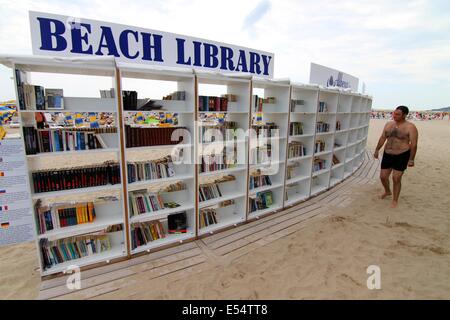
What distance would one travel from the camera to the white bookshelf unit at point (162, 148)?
110 inches

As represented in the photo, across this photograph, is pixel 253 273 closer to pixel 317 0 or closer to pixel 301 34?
pixel 317 0

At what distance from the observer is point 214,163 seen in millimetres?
3498

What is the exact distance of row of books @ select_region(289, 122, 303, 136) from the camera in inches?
174

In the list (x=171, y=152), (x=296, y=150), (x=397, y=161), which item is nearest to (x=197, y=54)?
(x=171, y=152)

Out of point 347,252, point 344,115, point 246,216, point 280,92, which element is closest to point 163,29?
point 280,92

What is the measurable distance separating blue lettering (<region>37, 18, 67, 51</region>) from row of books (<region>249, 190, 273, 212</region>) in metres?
3.34

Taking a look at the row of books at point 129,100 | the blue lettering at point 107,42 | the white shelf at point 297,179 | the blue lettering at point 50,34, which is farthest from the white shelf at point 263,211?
the blue lettering at point 50,34

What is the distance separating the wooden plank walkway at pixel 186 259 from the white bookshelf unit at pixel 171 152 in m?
0.14

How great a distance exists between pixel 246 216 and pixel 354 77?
244 inches

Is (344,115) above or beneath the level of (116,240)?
above

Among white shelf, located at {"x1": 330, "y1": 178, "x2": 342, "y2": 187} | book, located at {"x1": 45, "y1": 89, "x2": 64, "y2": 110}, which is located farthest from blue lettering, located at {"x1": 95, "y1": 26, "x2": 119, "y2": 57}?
white shelf, located at {"x1": 330, "y1": 178, "x2": 342, "y2": 187}

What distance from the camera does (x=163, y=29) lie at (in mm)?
2779

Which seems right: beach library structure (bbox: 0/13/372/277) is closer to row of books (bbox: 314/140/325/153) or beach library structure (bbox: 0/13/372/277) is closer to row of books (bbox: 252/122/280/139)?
row of books (bbox: 252/122/280/139)

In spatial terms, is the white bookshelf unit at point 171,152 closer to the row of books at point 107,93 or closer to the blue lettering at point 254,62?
the row of books at point 107,93
